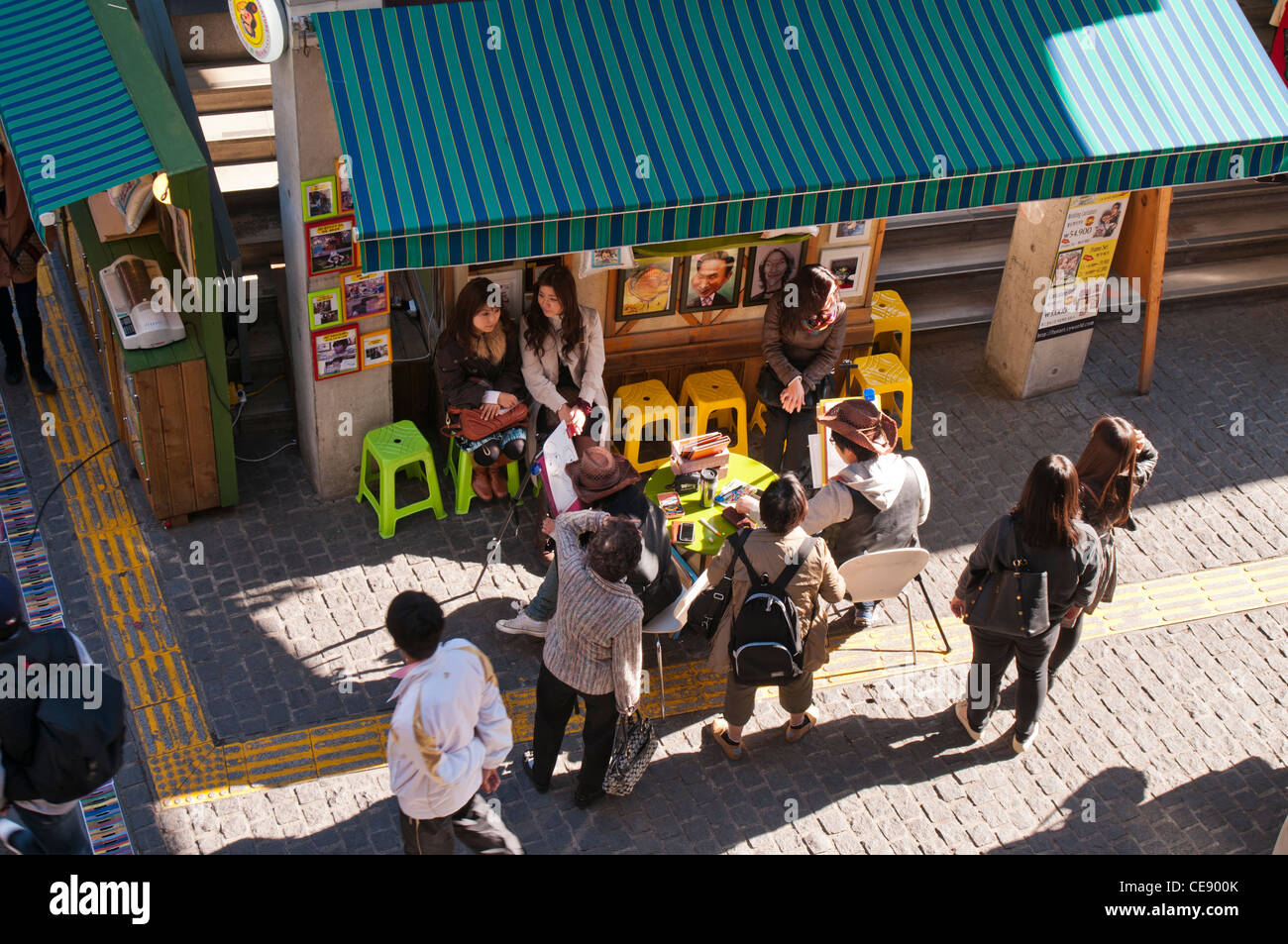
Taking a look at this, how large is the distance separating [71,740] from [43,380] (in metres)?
4.82

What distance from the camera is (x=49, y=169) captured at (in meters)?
7.52

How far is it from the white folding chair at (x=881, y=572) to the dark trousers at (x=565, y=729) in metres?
1.72

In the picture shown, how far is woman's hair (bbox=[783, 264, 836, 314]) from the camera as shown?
8992 millimetres

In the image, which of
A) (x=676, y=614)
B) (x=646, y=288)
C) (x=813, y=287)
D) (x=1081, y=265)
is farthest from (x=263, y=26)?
(x=1081, y=265)

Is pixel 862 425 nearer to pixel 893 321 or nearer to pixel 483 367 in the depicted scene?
pixel 893 321

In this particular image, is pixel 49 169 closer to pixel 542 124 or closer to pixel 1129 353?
pixel 542 124

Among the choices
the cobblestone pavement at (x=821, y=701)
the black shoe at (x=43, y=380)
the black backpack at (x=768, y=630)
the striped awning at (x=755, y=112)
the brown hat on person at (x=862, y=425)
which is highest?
the striped awning at (x=755, y=112)

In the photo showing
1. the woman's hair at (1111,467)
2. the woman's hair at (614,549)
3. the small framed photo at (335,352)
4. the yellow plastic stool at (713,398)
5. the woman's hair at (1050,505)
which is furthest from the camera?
the yellow plastic stool at (713,398)

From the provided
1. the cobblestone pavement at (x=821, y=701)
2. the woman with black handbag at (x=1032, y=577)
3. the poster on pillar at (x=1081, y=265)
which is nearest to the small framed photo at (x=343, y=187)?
the cobblestone pavement at (x=821, y=701)

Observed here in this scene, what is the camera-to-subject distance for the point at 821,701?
8.28 metres

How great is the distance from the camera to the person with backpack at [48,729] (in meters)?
5.80

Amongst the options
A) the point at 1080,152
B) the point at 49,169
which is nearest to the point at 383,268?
the point at 49,169

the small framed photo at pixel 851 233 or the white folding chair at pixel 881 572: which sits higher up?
the small framed photo at pixel 851 233

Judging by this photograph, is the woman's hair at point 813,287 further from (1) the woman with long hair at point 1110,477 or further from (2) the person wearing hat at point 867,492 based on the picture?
(1) the woman with long hair at point 1110,477
